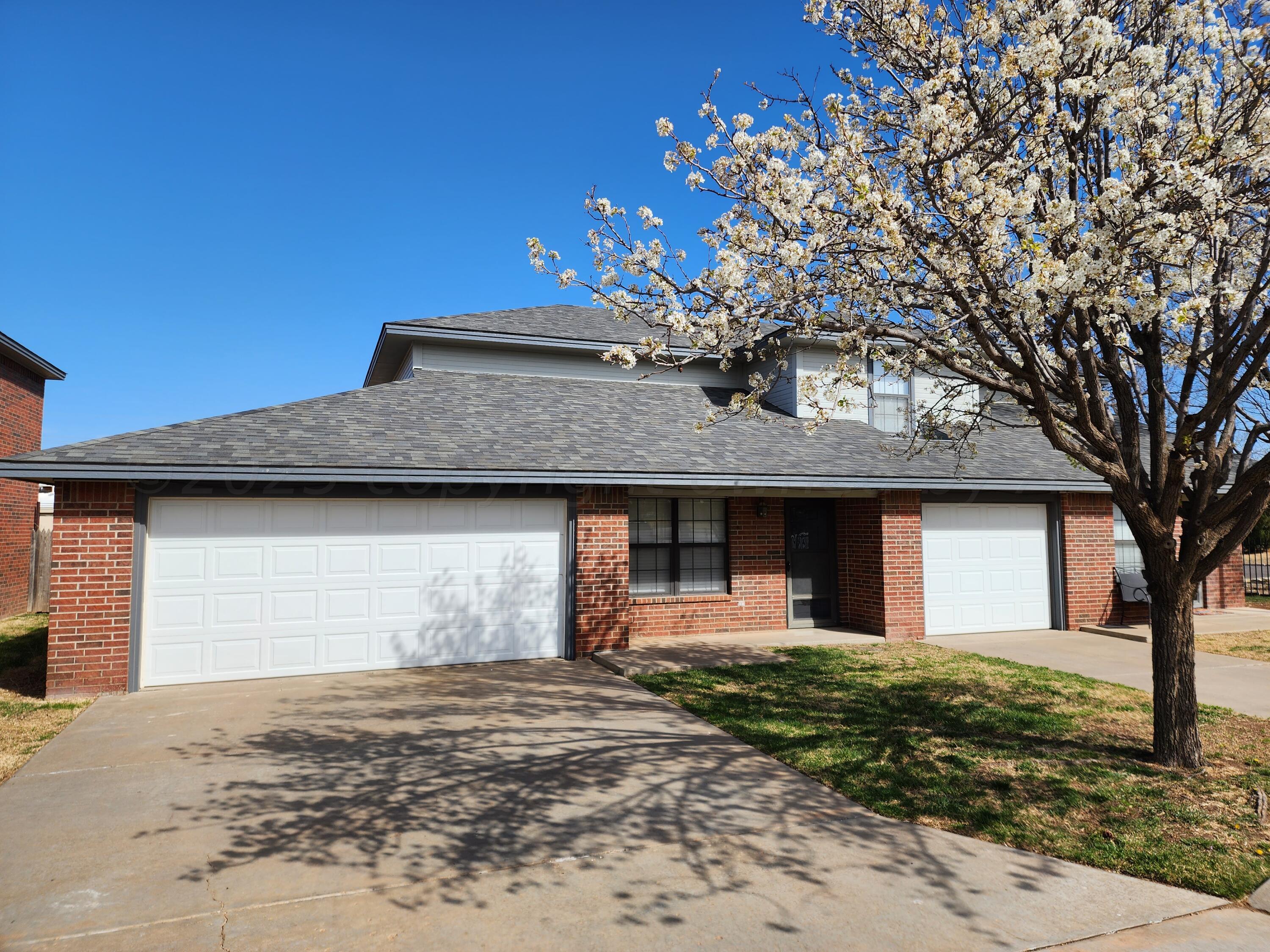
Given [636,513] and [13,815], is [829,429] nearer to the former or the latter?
[636,513]

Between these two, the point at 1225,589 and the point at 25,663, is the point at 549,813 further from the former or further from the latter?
the point at 1225,589

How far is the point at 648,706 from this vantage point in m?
8.03

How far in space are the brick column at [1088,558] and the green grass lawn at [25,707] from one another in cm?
1483

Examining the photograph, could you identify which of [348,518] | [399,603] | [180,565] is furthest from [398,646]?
[180,565]

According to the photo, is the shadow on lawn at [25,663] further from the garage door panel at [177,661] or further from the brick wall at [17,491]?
the brick wall at [17,491]

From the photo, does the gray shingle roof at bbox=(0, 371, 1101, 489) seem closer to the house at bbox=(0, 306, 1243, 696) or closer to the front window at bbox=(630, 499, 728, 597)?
the house at bbox=(0, 306, 1243, 696)

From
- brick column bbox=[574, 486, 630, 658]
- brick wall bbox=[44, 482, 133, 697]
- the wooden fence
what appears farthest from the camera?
the wooden fence

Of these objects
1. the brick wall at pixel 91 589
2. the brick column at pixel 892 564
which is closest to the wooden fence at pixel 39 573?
the brick wall at pixel 91 589

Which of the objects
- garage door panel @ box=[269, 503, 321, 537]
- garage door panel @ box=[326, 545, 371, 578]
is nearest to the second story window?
garage door panel @ box=[326, 545, 371, 578]

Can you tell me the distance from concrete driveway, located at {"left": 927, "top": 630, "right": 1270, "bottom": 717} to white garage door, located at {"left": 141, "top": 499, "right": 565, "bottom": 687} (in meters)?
6.72

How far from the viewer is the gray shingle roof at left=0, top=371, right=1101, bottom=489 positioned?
29.6ft

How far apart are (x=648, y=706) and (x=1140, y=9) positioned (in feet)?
25.0

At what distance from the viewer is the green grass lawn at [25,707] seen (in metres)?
6.64

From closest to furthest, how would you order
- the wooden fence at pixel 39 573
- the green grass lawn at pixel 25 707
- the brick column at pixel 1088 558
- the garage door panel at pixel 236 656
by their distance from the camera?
the green grass lawn at pixel 25 707 < the garage door panel at pixel 236 656 < the brick column at pixel 1088 558 < the wooden fence at pixel 39 573
